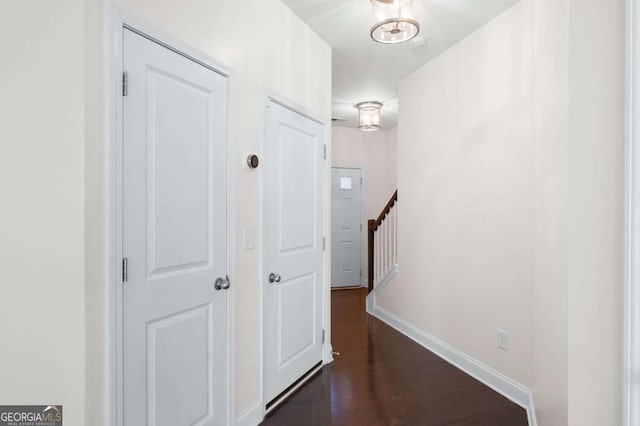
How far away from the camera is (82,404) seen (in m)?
1.24

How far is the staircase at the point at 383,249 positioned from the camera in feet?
14.0

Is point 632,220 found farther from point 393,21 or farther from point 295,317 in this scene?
point 295,317

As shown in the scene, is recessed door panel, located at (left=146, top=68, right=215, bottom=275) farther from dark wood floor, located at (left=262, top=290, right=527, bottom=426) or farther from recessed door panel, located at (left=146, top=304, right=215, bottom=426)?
dark wood floor, located at (left=262, top=290, right=527, bottom=426)

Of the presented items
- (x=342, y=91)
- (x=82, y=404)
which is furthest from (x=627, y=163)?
(x=342, y=91)

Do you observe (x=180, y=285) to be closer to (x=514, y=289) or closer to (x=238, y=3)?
(x=238, y=3)

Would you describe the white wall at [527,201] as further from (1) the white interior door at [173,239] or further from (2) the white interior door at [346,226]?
(2) the white interior door at [346,226]

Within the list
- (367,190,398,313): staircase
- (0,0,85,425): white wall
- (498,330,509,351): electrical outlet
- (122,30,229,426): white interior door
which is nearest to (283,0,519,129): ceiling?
(122,30,229,426): white interior door

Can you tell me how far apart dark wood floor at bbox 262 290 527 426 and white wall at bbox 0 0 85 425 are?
1.43 meters

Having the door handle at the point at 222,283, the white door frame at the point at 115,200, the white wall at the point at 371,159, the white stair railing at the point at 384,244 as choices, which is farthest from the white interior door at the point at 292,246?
the white wall at the point at 371,159

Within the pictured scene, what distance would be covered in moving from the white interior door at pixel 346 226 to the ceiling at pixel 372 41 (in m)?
2.06

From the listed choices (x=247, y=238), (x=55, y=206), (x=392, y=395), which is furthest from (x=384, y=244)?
(x=55, y=206)

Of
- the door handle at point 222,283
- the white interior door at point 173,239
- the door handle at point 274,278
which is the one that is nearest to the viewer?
the white interior door at point 173,239

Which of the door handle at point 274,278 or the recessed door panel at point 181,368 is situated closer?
the recessed door panel at point 181,368

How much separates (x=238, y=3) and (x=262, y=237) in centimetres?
136
